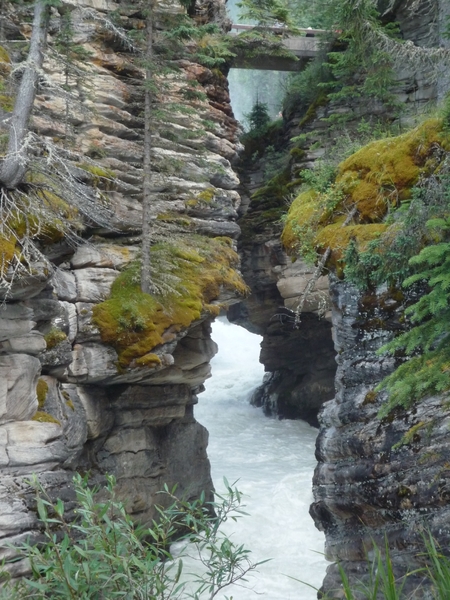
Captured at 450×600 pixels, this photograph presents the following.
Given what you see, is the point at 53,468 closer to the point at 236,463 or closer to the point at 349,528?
the point at 349,528

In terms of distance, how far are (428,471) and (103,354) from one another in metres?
6.74

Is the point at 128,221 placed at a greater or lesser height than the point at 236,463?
greater

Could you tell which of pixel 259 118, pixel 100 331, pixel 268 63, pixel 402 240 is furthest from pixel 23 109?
pixel 259 118

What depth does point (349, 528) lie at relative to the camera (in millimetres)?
7945

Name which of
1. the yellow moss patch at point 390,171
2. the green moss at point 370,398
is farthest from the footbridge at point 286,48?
the green moss at point 370,398

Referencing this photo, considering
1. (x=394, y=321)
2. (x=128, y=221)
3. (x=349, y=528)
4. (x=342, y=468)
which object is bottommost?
(x=349, y=528)

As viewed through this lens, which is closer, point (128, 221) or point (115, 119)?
point (128, 221)

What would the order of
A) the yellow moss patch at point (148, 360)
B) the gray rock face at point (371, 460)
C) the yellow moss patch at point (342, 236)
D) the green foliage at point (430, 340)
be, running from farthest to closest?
the yellow moss patch at point (148, 360) → the yellow moss patch at point (342, 236) → the gray rock face at point (371, 460) → the green foliage at point (430, 340)

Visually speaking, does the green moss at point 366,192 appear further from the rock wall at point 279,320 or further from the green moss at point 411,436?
the rock wall at point 279,320

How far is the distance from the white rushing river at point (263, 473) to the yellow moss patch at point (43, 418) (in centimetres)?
366

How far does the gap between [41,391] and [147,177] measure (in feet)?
15.4

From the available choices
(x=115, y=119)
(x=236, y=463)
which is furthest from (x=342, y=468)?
(x=236, y=463)

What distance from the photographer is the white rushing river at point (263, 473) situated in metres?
12.2

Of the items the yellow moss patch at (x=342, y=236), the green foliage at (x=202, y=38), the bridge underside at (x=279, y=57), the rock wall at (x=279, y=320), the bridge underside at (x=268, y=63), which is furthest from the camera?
the rock wall at (x=279, y=320)
